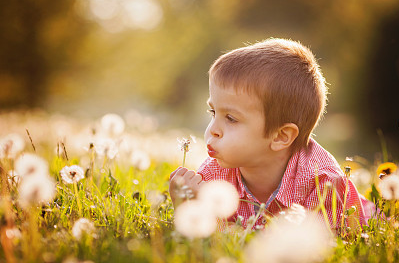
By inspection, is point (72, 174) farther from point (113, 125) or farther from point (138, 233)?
point (113, 125)

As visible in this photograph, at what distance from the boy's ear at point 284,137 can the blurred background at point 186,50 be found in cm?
431

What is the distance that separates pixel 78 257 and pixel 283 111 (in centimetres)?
152

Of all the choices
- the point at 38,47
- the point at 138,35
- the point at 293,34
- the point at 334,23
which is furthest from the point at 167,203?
the point at 138,35

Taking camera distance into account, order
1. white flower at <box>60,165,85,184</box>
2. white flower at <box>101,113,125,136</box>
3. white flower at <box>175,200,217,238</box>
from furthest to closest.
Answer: white flower at <box>101,113,125,136</box>
white flower at <box>60,165,85,184</box>
white flower at <box>175,200,217,238</box>

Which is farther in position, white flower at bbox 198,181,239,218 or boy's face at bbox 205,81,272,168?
boy's face at bbox 205,81,272,168

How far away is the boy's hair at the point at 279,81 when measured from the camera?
2.52 meters

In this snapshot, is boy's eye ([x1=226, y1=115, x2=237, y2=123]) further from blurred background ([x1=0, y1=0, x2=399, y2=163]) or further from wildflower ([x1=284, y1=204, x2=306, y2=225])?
blurred background ([x1=0, y1=0, x2=399, y2=163])

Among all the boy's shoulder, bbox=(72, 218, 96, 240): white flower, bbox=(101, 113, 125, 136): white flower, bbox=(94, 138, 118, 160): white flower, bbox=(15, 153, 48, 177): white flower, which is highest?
bbox=(101, 113, 125, 136): white flower

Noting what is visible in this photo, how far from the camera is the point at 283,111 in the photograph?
2586 millimetres

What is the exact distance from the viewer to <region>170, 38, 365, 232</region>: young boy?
2.51 m

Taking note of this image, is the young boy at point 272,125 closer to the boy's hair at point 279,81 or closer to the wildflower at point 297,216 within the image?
the boy's hair at point 279,81

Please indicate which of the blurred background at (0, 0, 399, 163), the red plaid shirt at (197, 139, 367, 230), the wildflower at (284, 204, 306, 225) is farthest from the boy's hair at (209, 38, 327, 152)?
the blurred background at (0, 0, 399, 163)

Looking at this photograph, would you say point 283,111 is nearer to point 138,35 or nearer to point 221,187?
point 221,187

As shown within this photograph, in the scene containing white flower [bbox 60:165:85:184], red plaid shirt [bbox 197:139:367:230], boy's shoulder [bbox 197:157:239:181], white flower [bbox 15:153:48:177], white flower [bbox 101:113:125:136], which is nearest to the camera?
white flower [bbox 15:153:48:177]
